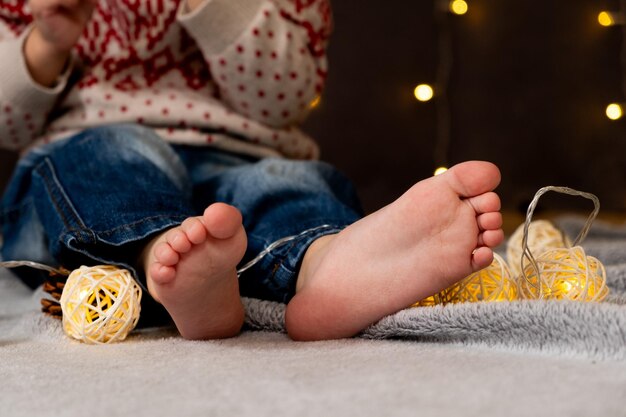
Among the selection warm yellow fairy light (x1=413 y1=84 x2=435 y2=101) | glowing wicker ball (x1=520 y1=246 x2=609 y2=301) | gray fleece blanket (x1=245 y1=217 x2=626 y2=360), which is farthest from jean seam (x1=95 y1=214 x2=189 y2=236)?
warm yellow fairy light (x1=413 y1=84 x2=435 y2=101)

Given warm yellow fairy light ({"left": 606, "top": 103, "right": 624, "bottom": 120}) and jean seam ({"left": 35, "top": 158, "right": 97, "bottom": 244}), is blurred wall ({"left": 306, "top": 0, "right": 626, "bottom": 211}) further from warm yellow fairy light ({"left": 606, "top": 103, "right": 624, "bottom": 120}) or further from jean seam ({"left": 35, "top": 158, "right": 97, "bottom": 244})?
jean seam ({"left": 35, "top": 158, "right": 97, "bottom": 244})

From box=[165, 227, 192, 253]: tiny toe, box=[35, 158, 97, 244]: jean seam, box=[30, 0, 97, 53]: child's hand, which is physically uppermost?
box=[30, 0, 97, 53]: child's hand

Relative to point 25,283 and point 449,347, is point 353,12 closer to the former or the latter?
point 25,283

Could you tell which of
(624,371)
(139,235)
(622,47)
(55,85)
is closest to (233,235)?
(139,235)

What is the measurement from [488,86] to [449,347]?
1444 mm

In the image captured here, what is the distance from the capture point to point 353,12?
1.79 metres

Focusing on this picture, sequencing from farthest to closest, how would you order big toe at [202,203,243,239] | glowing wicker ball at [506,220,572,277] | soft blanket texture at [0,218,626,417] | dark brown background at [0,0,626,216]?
1. dark brown background at [0,0,626,216]
2. glowing wicker ball at [506,220,572,277]
3. big toe at [202,203,243,239]
4. soft blanket texture at [0,218,626,417]

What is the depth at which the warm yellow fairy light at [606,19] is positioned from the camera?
76.7 inches

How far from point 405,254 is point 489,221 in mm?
75

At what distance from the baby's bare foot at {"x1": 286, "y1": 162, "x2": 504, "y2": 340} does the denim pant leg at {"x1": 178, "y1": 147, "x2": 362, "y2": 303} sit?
10cm

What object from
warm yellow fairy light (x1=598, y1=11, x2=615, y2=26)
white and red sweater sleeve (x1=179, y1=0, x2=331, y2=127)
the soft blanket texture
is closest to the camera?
the soft blanket texture

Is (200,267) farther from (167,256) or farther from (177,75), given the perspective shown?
(177,75)

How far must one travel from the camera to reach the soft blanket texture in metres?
0.44

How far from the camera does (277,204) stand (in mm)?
865
